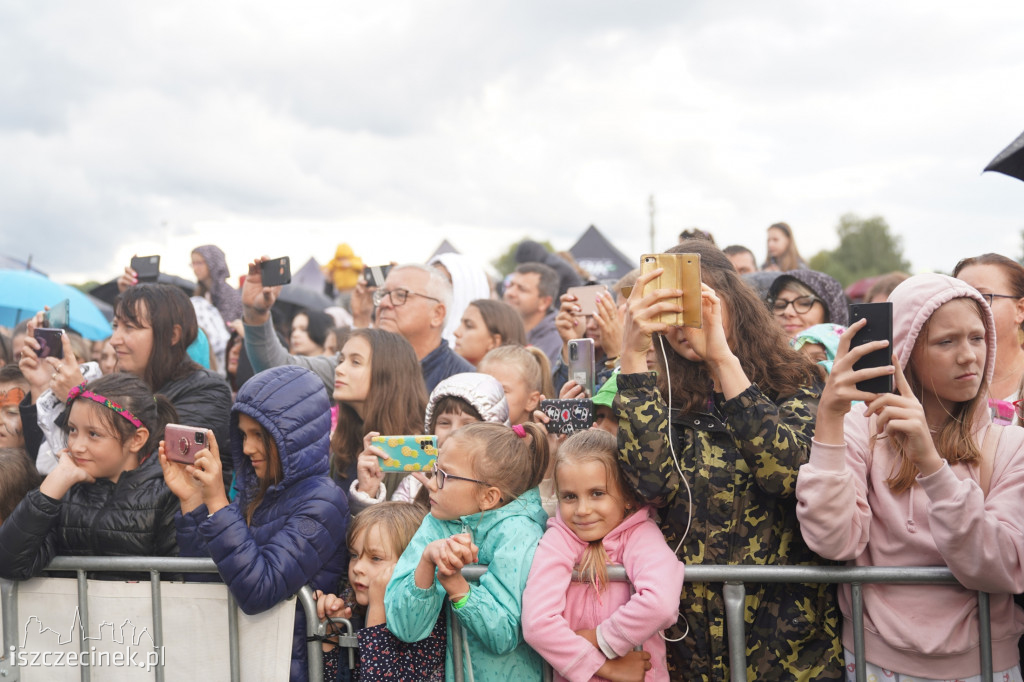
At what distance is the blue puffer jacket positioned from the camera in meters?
3.19

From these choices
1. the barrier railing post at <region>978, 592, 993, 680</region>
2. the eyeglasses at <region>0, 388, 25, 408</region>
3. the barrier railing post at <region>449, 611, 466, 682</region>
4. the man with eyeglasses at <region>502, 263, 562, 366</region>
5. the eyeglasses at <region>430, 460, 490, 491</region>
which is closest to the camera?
the barrier railing post at <region>978, 592, 993, 680</region>

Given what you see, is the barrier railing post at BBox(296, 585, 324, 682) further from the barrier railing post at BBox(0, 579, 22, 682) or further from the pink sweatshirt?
the barrier railing post at BBox(0, 579, 22, 682)

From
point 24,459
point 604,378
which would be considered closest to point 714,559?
point 604,378

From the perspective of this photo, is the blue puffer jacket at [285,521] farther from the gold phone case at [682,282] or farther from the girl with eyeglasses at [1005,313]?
the girl with eyeglasses at [1005,313]

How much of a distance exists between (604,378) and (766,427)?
1.59 m

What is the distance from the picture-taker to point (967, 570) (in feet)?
8.57

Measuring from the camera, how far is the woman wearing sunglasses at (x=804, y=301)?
4.96 m

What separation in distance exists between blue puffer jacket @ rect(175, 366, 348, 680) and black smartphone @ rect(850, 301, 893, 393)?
2063mm

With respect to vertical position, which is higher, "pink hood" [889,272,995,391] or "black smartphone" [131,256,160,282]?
"black smartphone" [131,256,160,282]

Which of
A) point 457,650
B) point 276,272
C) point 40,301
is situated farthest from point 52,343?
point 457,650

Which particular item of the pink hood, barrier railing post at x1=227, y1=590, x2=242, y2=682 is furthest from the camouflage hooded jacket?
barrier railing post at x1=227, y1=590, x2=242, y2=682

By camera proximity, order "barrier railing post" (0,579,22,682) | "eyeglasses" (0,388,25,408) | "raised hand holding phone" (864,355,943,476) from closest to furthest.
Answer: "raised hand holding phone" (864,355,943,476), "barrier railing post" (0,579,22,682), "eyeglasses" (0,388,25,408)

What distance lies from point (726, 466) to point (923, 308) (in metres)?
0.81

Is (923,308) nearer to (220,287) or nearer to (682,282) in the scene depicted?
(682,282)
